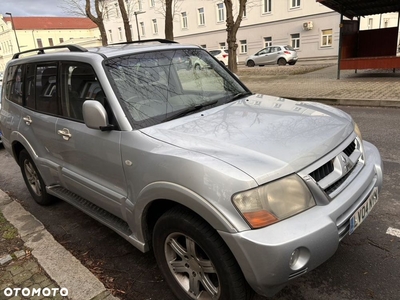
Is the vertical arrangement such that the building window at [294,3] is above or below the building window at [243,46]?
above

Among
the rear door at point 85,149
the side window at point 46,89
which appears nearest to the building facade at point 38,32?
the side window at point 46,89

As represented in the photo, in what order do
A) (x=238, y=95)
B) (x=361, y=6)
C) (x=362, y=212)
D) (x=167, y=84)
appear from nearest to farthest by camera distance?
1. (x=362, y=212)
2. (x=167, y=84)
3. (x=238, y=95)
4. (x=361, y=6)

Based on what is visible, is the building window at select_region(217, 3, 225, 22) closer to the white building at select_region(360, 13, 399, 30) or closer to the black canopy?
the white building at select_region(360, 13, 399, 30)

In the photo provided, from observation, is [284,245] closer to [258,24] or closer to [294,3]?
[294,3]

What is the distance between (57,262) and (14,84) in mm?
2488

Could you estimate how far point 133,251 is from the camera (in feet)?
10.4

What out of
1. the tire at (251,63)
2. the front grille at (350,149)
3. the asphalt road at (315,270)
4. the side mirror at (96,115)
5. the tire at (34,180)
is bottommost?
the tire at (251,63)

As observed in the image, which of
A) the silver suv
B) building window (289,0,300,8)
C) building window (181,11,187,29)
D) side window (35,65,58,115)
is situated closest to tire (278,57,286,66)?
building window (289,0,300,8)

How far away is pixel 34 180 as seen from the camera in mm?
4305

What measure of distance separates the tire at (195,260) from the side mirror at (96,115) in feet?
2.71

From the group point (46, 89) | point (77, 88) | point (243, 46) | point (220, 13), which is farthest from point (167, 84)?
point (220, 13)

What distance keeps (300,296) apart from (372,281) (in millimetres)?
557

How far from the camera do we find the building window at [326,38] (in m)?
29.9

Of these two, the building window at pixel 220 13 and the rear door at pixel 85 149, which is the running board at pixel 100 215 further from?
the building window at pixel 220 13
